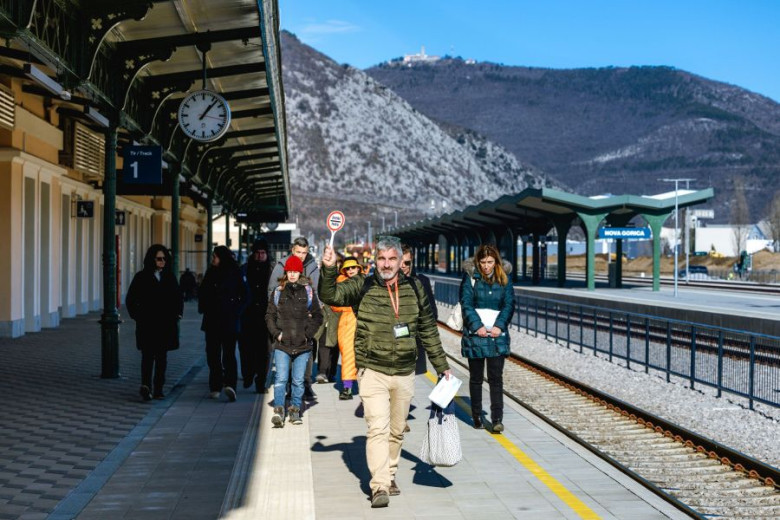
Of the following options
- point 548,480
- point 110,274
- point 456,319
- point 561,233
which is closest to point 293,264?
point 456,319

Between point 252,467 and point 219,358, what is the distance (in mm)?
4002

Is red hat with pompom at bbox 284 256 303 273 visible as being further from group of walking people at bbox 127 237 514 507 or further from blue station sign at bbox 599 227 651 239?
blue station sign at bbox 599 227 651 239

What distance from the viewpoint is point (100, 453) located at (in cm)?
870

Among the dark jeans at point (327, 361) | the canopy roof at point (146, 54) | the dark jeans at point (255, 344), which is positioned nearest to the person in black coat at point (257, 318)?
the dark jeans at point (255, 344)

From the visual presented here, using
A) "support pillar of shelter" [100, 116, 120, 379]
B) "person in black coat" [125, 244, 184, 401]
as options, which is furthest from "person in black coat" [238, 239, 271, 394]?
"support pillar of shelter" [100, 116, 120, 379]

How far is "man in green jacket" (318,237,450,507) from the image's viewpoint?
269 inches

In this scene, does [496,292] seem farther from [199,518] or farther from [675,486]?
[199,518]

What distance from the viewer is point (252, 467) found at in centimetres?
801

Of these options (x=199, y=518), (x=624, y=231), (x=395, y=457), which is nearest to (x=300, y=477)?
(x=395, y=457)

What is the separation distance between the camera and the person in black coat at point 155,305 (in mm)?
11461

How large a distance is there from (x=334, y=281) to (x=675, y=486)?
3.42 meters

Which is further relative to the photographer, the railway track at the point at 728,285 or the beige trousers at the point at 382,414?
the railway track at the point at 728,285

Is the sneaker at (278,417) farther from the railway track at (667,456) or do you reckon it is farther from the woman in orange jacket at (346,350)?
the railway track at (667,456)

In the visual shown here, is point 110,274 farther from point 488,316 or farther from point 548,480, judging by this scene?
point 548,480
